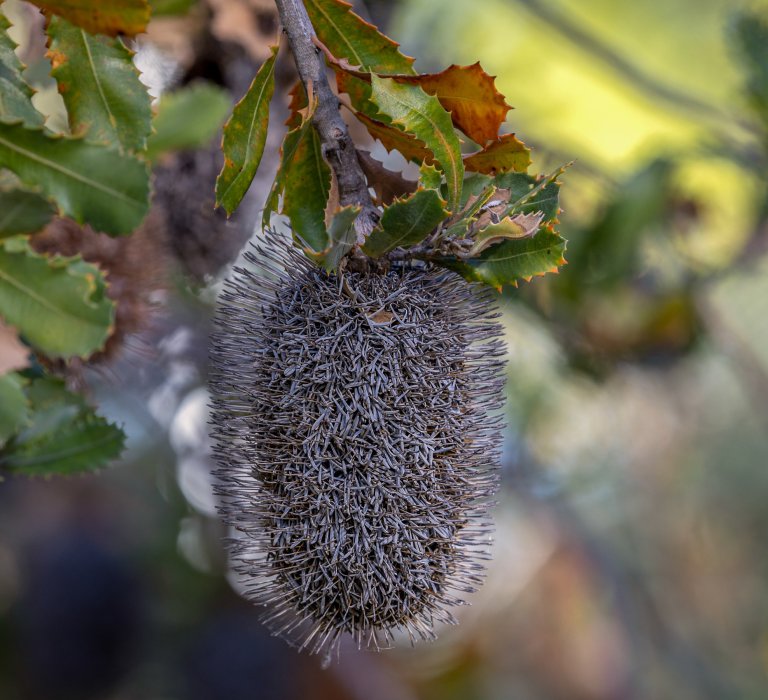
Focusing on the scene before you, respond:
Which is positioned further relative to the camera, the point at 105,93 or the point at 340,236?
the point at 105,93

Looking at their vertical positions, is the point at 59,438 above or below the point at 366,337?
below

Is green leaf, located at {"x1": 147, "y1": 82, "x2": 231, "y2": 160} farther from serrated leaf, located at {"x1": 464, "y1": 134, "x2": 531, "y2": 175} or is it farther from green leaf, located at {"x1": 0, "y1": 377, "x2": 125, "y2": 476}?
serrated leaf, located at {"x1": 464, "y1": 134, "x2": 531, "y2": 175}

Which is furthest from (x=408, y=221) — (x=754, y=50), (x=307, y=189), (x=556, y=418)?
(x=556, y=418)

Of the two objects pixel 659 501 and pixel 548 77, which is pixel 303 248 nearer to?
pixel 548 77

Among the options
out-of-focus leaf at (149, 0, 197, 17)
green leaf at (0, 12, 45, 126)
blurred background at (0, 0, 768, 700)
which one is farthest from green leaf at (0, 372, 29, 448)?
out-of-focus leaf at (149, 0, 197, 17)

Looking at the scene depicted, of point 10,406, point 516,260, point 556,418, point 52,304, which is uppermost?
point 516,260

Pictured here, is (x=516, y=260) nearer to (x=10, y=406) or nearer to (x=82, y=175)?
(x=82, y=175)

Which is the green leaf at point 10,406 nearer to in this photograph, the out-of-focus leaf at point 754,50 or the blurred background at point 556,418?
the blurred background at point 556,418
